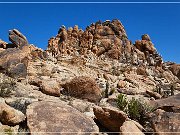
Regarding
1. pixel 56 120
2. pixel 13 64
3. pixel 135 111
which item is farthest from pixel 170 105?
pixel 13 64

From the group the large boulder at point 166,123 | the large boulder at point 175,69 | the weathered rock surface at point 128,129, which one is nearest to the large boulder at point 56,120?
the weathered rock surface at point 128,129

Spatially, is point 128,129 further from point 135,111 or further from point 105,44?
point 105,44

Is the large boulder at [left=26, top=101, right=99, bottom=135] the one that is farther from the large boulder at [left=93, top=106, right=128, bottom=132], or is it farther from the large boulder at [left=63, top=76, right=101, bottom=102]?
the large boulder at [left=63, top=76, right=101, bottom=102]

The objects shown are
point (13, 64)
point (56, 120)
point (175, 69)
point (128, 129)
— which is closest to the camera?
point (56, 120)

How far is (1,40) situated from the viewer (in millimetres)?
35000

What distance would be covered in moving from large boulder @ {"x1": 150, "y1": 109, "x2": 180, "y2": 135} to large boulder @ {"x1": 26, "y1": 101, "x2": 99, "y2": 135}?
6.26 feet

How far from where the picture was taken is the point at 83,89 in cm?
1661

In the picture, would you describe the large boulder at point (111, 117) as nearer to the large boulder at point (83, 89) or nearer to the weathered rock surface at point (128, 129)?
the weathered rock surface at point (128, 129)

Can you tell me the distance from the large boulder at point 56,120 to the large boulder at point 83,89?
6930 mm

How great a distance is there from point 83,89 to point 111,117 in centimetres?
689

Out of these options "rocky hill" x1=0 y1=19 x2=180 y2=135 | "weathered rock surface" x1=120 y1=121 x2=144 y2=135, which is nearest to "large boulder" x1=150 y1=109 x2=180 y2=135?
"rocky hill" x1=0 y1=19 x2=180 y2=135

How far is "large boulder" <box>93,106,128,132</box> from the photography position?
31.4 feet

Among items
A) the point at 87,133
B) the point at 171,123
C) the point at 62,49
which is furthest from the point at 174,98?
the point at 62,49

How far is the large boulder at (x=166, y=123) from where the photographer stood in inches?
345
